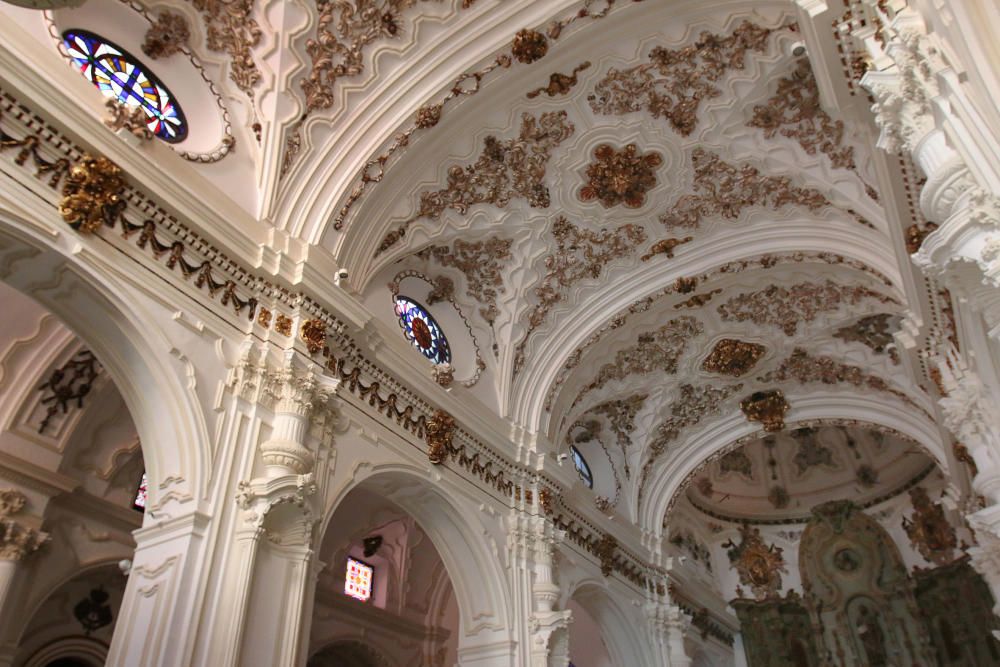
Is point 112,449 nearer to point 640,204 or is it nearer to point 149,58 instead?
point 149,58

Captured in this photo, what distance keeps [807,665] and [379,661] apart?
1179 centimetres

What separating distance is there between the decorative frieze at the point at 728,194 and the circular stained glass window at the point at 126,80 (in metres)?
6.67

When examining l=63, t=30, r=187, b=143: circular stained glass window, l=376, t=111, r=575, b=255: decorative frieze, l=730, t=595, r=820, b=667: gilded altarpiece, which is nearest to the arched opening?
l=376, t=111, r=575, b=255: decorative frieze

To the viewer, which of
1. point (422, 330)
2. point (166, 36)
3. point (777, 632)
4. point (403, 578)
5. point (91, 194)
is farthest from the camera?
point (777, 632)

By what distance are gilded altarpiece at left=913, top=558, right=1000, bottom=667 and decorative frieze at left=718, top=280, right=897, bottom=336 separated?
9.06m

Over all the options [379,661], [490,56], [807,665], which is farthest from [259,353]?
[807,665]

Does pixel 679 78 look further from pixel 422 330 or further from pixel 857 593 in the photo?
pixel 857 593

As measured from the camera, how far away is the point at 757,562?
21.3m

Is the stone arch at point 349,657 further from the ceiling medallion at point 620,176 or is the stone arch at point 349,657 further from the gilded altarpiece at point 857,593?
the gilded altarpiece at point 857,593

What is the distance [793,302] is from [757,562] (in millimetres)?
10702

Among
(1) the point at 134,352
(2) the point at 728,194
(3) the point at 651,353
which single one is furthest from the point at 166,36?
(3) the point at 651,353

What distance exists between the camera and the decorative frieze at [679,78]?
30.1 feet

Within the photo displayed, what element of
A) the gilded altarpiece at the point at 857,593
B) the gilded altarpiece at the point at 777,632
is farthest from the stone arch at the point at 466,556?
Result: the gilded altarpiece at the point at 857,593

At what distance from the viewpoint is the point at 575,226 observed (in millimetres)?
11734
